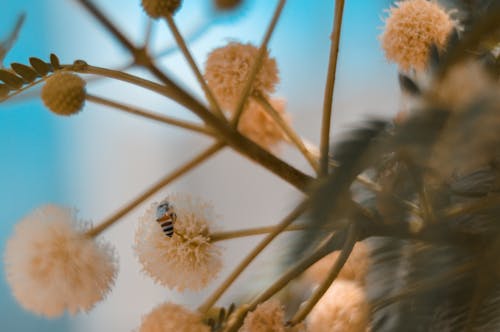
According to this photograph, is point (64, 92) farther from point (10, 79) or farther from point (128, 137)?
point (128, 137)

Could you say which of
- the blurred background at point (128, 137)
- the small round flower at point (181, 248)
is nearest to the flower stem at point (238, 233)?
the small round flower at point (181, 248)

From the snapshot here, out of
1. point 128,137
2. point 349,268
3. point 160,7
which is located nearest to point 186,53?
point 160,7

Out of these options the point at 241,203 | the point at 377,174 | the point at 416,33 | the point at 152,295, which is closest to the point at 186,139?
the point at 241,203

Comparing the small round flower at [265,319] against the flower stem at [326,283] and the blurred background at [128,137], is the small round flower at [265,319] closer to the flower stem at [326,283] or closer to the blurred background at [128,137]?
the flower stem at [326,283]

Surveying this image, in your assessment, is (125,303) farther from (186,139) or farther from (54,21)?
(54,21)

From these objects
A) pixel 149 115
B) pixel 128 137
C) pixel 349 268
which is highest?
pixel 128 137

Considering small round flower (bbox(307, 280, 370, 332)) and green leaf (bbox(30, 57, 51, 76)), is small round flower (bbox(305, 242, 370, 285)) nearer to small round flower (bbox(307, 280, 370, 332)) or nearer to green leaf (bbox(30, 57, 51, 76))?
small round flower (bbox(307, 280, 370, 332))

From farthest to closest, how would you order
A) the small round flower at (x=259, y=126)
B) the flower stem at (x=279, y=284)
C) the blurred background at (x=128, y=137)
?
the blurred background at (x=128, y=137)
the small round flower at (x=259, y=126)
the flower stem at (x=279, y=284)
